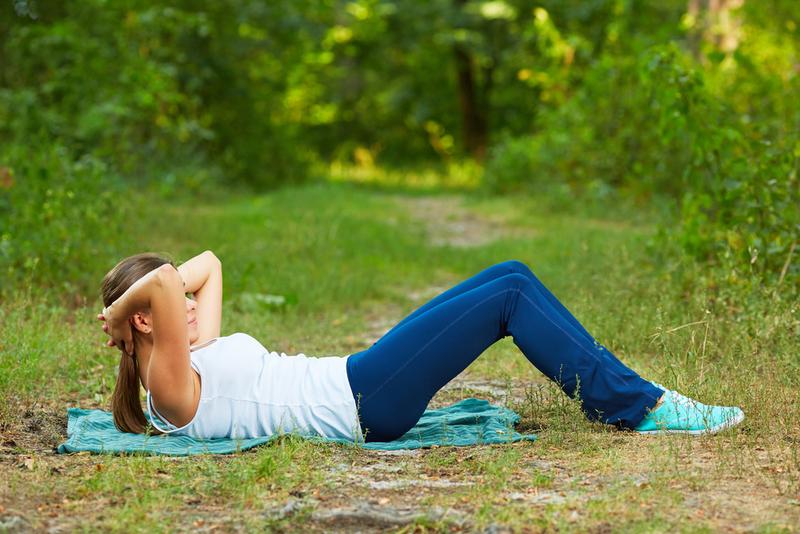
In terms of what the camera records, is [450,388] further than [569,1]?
No

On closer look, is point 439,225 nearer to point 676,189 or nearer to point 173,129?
point 676,189

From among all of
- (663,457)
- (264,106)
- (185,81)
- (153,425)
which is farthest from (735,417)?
(264,106)

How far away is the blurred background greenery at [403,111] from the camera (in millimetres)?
7098

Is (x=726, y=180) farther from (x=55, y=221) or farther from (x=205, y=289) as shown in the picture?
(x=55, y=221)

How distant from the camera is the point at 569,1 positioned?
61.9 feet

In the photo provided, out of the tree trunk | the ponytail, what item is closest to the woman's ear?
the ponytail

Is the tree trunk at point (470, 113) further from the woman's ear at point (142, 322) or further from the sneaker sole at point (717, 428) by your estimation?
the woman's ear at point (142, 322)

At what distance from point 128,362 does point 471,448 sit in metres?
1.35

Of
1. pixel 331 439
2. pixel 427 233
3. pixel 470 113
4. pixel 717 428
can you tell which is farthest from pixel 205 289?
pixel 470 113

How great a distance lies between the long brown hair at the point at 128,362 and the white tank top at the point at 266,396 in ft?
0.55

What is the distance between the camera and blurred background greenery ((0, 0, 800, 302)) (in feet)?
23.3

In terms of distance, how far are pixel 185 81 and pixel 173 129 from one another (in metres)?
1.82

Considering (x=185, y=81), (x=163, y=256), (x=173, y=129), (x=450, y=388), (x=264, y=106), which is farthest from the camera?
(x=264, y=106)

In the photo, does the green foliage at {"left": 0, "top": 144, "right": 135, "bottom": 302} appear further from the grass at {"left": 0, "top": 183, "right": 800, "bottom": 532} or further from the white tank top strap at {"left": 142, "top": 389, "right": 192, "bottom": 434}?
the white tank top strap at {"left": 142, "top": 389, "right": 192, "bottom": 434}
